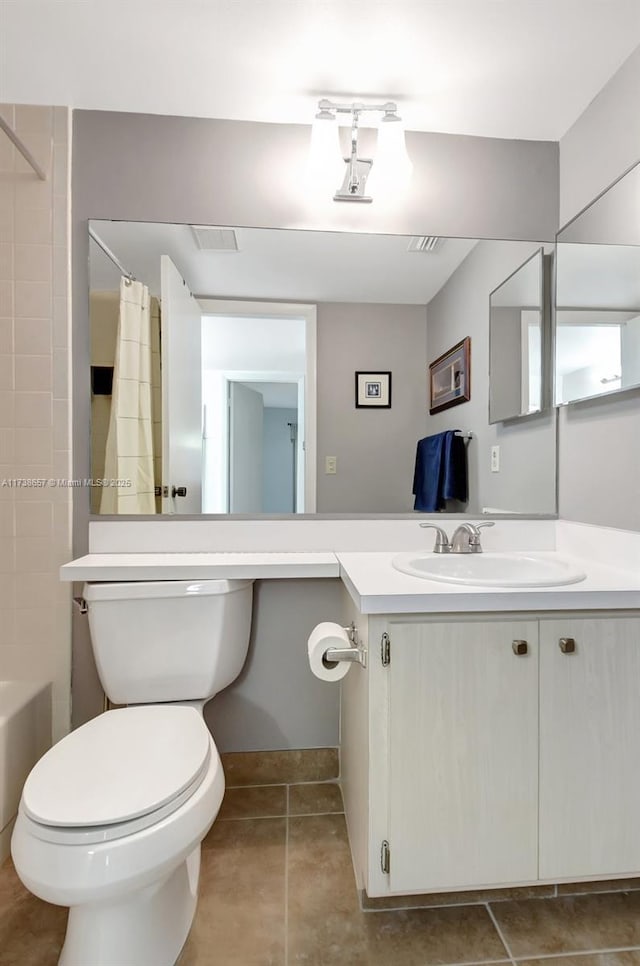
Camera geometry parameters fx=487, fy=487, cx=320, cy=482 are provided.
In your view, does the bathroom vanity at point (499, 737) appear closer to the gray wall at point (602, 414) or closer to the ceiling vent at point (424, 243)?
the gray wall at point (602, 414)

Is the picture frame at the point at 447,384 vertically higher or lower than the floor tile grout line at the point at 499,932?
higher

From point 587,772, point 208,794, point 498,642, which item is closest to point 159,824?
point 208,794

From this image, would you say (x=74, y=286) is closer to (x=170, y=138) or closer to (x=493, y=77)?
(x=170, y=138)

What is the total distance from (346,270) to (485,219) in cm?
51

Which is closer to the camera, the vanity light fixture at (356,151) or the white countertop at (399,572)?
the white countertop at (399,572)

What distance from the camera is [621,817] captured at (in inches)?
44.8

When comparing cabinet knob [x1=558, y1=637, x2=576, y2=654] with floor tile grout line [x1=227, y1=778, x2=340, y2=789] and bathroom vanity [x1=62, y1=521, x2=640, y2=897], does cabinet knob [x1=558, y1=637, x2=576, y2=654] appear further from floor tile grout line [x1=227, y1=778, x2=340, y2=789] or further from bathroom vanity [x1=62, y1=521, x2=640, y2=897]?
floor tile grout line [x1=227, y1=778, x2=340, y2=789]

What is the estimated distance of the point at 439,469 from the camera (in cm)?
166

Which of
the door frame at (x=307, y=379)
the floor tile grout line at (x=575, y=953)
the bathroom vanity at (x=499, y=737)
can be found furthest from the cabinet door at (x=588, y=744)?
the door frame at (x=307, y=379)

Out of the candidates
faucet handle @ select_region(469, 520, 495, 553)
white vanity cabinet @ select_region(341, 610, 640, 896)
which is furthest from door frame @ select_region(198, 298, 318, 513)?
white vanity cabinet @ select_region(341, 610, 640, 896)

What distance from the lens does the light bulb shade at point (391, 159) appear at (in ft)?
4.92

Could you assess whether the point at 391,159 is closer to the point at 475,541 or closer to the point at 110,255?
the point at 110,255

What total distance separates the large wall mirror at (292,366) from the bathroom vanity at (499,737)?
1.97 feet

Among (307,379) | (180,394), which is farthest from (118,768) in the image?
(307,379)
